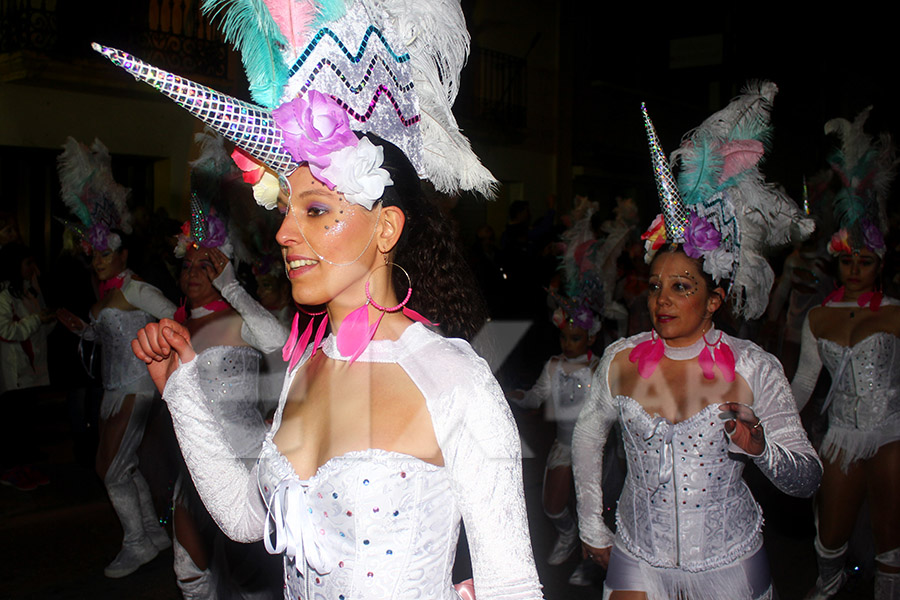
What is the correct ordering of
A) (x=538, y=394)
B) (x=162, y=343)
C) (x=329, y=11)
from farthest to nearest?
(x=538, y=394) < (x=162, y=343) < (x=329, y=11)

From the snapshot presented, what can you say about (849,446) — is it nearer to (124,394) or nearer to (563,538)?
(563,538)

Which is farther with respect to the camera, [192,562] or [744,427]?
Answer: [192,562]

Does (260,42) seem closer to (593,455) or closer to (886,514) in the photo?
(593,455)

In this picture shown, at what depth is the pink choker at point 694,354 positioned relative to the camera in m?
3.22

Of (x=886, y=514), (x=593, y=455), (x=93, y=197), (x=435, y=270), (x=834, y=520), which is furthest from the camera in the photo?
(x=93, y=197)

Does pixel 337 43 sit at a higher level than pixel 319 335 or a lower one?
higher

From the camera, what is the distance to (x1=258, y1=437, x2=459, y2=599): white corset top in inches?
71.1

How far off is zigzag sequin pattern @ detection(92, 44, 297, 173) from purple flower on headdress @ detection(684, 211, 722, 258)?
6.53 feet

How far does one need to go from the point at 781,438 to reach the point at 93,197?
481 centimetres

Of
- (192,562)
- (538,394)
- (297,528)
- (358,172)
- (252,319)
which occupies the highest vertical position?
(358,172)

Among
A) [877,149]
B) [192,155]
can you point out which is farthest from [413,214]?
[877,149]

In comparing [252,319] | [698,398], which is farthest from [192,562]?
[698,398]

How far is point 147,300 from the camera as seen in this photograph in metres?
5.57

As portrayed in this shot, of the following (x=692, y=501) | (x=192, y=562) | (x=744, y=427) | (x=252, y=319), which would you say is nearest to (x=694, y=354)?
(x=692, y=501)
